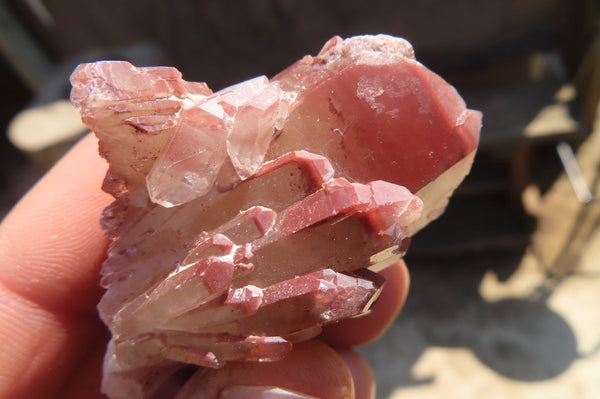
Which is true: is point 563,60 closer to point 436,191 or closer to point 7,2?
point 436,191

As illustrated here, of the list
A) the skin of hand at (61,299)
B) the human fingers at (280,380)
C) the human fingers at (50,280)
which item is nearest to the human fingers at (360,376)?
the skin of hand at (61,299)

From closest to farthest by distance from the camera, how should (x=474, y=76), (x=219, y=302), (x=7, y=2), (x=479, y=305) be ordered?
(x=219, y=302)
(x=479, y=305)
(x=474, y=76)
(x=7, y=2)

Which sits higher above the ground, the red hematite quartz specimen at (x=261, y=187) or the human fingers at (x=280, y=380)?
the red hematite quartz specimen at (x=261, y=187)

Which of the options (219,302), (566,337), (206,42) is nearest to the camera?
(219,302)

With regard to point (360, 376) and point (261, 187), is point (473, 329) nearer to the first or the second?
point (360, 376)

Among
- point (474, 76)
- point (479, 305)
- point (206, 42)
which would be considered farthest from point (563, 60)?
point (206, 42)

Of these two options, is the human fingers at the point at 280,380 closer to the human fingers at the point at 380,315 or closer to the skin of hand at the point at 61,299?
the skin of hand at the point at 61,299

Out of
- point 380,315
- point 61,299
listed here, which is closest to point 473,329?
point 380,315
